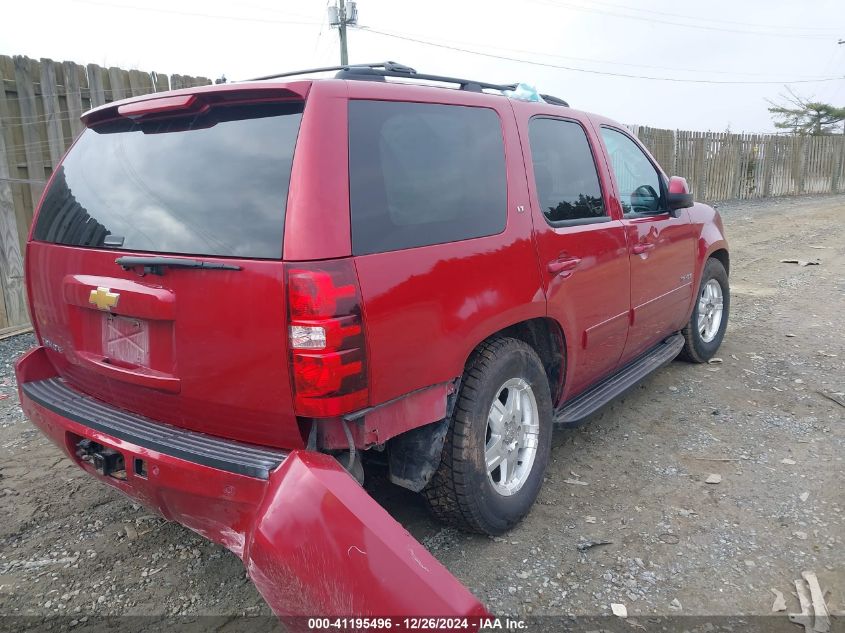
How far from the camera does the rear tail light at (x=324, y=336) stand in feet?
6.40

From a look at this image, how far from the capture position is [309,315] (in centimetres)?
195

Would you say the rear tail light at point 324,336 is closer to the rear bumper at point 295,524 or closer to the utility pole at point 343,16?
the rear bumper at point 295,524

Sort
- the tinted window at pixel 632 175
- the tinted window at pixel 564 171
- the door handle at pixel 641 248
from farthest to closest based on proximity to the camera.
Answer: the tinted window at pixel 632 175
the door handle at pixel 641 248
the tinted window at pixel 564 171

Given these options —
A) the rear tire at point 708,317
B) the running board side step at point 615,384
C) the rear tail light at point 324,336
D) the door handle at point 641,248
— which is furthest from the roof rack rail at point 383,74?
the rear tire at point 708,317

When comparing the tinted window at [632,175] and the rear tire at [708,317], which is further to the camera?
the rear tire at [708,317]

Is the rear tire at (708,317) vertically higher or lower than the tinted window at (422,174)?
lower

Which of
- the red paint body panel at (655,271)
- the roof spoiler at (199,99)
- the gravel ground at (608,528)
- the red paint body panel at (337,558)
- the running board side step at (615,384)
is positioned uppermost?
the roof spoiler at (199,99)

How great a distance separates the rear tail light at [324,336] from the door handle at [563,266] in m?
1.25

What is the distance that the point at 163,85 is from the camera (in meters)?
6.30

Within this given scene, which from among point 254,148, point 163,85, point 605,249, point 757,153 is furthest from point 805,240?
point 254,148

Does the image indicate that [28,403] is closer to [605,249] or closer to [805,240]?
[605,249]

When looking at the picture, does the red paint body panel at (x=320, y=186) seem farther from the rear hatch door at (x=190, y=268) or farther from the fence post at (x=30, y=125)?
the fence post at (x=30, y=125)

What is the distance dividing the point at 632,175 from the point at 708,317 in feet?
6.02

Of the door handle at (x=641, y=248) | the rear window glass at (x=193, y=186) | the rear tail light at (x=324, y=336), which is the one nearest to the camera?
the rear tail light at (x=324, y=336)
